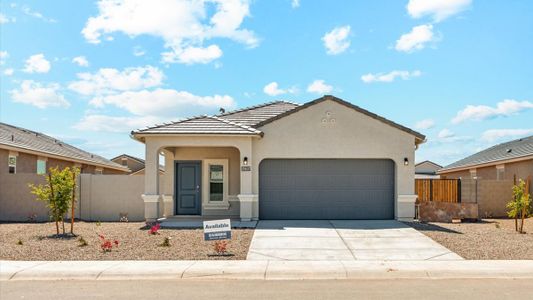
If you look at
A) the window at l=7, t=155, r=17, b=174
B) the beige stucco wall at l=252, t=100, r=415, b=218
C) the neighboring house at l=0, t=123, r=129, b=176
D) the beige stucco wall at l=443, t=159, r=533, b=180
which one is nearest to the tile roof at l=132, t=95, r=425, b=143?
the beige stucco wall at l=252, t=100, r=415, b=218

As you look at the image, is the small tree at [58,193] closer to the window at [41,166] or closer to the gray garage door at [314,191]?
the gray garage door at [314,191]

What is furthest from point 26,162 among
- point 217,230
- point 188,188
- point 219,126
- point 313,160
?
point 217,230

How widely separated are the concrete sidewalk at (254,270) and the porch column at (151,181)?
20.5 feet

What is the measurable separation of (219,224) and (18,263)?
4343mm

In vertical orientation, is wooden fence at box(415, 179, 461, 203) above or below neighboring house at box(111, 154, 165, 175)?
below

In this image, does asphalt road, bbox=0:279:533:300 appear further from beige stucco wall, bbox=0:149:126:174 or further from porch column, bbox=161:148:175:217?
beige stucco wall, bbox=0:149:126:174

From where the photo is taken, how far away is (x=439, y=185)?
2052cm

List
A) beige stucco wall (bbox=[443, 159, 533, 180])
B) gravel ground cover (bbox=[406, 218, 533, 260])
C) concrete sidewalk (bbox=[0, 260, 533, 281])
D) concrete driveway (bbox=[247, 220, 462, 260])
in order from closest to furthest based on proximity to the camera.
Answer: concrete sidewalk (bbox=[0, 260, 533, 281]) → concrete driveway (bbox=[247, 220, 462, 260]) → gravel ground cover (bbox=[406, 218, 533, 260]) → beige stucco wall (bbox=[443, 159, 533, 180])

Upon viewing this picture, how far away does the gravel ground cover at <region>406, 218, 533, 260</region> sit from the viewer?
37.7ft

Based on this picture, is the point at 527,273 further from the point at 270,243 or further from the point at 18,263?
the point at 18,263

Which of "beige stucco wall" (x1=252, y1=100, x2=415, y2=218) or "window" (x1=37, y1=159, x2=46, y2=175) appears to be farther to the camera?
"window" (x1=37, y1=159, x2=46, y2=175)

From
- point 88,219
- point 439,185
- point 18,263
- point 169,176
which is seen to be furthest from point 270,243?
point 439,185

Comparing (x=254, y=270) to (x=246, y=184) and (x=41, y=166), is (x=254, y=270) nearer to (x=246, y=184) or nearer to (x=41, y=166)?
(x=246, y=184)

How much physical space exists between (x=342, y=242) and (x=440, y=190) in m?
9.10
